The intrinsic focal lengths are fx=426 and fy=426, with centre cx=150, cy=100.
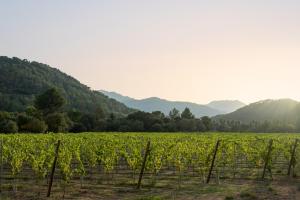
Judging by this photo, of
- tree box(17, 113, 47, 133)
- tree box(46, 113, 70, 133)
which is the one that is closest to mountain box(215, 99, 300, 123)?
tree box(46, 113, 70, 133)

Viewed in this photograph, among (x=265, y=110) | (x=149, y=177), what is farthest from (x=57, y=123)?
(x=265, y=110)

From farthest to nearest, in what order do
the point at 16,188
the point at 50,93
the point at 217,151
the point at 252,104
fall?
the point at 252,104, the point at 50,93, the point at 217,151, the point at 16,188

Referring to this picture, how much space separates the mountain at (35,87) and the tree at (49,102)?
663 inches

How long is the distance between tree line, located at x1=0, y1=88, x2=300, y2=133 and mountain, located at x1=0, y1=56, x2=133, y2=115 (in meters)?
17.8

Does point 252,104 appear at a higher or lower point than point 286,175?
higher

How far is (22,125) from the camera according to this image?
209 feet

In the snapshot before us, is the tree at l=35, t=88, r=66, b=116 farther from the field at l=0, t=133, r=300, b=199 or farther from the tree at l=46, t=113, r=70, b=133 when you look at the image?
the field at l=0, t=133, r=300, b=199

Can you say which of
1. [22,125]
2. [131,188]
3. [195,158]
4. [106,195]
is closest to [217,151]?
[195,158]

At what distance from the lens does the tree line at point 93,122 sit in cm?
6381

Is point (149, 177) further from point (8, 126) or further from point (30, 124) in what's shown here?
point (30, 124)

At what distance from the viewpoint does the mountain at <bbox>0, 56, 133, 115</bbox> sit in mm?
105137

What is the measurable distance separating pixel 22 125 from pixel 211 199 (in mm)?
54159

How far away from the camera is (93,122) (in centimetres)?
7544

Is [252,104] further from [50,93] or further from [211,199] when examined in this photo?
[211,199]
